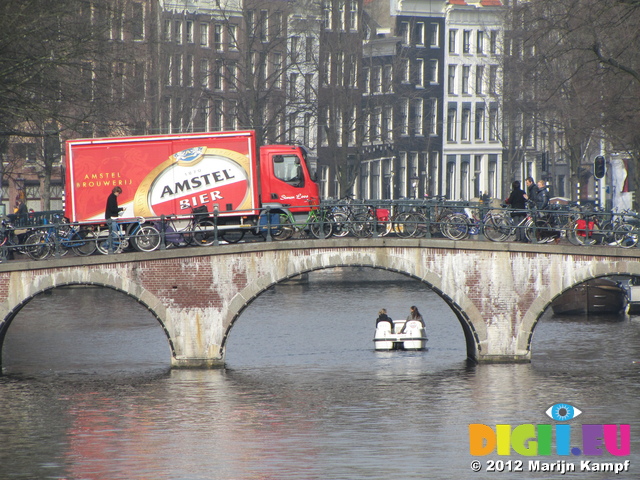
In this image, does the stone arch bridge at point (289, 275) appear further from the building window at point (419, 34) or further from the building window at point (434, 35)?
the building window at point (434, 35)

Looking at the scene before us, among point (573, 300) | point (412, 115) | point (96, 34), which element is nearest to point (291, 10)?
point (412, 115)

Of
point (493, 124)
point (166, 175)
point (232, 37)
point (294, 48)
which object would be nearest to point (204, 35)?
point (294, 48)

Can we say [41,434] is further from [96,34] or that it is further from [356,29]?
[356,29]

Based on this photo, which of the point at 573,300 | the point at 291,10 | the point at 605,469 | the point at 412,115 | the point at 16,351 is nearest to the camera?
the point at 605,469

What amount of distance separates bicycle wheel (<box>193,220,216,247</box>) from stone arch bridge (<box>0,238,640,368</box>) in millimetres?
699

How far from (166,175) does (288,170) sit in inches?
258

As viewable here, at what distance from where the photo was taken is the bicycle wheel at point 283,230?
125 ft

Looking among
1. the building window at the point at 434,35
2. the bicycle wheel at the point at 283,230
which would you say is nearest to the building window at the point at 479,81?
the building window at the point at 434,35

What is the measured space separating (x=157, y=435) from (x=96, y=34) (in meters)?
15.9

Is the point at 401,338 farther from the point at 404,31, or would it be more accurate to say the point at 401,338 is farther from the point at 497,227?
the point at 404,31

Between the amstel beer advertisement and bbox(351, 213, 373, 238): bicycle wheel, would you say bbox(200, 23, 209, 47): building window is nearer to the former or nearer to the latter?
the amstel beer advertisement

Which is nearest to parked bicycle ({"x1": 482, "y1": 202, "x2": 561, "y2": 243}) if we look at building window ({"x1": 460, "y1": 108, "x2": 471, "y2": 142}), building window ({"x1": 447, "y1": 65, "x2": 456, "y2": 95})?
building window ({"x1": 447, "y1": 65, "x2": 456, "y2": 95})

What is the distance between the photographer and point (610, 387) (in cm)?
3494

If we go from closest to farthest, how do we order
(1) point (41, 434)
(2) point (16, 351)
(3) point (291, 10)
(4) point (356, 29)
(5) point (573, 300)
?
(1) point (41, 434) < (2) point (16, 351) < (5) point (573, 300) < (3) point (291, 10) < (4) point (356, 29)
